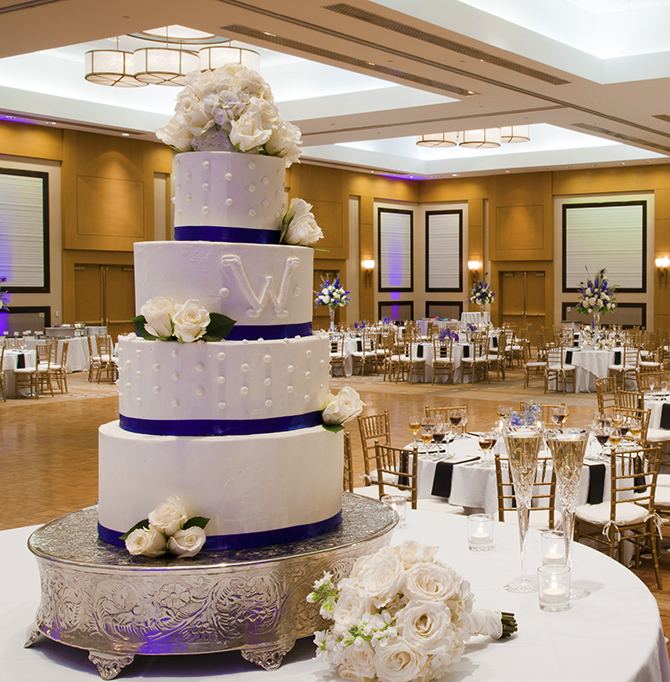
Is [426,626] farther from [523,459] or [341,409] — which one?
[341,409]

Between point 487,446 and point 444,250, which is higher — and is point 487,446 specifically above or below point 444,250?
below

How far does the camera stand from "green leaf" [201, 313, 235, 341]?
7.86ft

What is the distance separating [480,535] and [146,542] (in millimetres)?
1224

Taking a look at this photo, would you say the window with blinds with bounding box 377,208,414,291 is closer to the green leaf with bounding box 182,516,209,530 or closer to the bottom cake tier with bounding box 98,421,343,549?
the bottom cake tier with bounding box 98,421,343,549

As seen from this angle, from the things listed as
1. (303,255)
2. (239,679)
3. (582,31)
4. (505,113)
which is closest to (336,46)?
(582,31)

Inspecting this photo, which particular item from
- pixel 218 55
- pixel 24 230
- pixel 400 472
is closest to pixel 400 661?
pixel 400 472

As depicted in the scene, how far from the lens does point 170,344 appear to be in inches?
94.7

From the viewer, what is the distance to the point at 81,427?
10.0m

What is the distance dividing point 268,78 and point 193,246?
1346cm

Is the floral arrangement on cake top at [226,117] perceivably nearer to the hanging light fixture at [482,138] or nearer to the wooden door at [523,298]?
the hanging light fixture at [482,138]

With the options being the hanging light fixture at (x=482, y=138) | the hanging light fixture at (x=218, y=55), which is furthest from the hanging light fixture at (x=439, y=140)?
the hanging light fixture at (x=218, y=55)

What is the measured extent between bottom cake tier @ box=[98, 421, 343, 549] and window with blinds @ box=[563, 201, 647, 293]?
1934cm

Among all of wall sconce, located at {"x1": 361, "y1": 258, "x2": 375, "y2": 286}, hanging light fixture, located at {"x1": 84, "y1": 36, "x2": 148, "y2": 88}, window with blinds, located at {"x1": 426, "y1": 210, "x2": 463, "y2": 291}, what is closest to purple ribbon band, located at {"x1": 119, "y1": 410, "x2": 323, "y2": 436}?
hanging light fixture, located at {"x1": 84, "y1": 36, "x2": 148, "y2": 88}

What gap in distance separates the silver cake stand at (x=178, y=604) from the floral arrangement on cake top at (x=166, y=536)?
0.03 m
